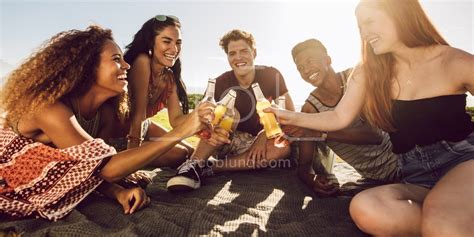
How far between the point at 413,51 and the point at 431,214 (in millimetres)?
1374

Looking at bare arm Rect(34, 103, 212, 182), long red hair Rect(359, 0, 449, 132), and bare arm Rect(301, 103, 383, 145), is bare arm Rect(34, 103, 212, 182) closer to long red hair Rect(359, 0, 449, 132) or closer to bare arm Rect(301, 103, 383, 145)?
long red hair Rect(359, 0, 449, 132)

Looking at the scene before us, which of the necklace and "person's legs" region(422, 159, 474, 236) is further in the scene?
the necklace

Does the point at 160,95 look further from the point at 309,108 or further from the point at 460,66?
the point at 460,66

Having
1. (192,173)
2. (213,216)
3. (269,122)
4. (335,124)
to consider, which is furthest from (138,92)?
(335,124)

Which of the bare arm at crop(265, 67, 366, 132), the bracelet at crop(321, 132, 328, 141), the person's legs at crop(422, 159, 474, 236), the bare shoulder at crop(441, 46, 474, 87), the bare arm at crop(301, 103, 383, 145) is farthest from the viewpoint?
the bracelet at crop(321, 132, 328, 141)

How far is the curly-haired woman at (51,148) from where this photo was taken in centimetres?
270

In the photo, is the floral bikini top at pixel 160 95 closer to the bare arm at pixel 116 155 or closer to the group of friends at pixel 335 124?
the group of friends at pixel 335 124

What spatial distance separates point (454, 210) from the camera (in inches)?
77.0

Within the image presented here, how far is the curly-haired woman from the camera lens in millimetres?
2699

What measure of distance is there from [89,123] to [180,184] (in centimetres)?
111

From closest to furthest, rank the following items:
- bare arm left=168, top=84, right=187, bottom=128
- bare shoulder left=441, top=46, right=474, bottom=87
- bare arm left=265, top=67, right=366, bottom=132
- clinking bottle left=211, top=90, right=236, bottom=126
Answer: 1. bare shoulder left=441, top=46, right=474, bottom=87
2. bare arm left=265, top=67, right=366, bottom=132
3. clinking bottle left=211, top=90, right=236, bottom=126
4. bare arm left=168, top=84, right=187, bottom=128

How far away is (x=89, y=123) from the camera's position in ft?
11.4

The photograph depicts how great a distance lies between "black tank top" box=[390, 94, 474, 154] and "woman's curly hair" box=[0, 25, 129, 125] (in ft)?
8.90

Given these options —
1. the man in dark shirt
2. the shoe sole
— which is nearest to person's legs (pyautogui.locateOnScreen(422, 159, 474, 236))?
the shoe sole
